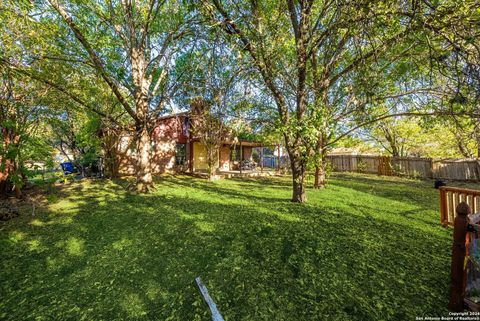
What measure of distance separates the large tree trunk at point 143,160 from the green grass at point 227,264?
254cm

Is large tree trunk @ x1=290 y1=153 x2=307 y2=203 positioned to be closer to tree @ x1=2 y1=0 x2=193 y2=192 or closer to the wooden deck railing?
the wooden deck railing

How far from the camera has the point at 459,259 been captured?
2.01 m

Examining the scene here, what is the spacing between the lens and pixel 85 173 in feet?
39.2

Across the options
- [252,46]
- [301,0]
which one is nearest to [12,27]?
[252,46]

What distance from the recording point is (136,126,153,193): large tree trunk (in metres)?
8.21

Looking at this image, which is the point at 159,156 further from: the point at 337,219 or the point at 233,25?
the point at 337,219

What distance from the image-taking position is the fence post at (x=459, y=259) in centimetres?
200

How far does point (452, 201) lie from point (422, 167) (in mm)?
11530

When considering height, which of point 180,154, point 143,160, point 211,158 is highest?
point 180,154

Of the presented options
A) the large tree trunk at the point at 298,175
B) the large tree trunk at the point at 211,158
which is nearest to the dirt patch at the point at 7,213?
A: the large tree trunk at the point at 298,175

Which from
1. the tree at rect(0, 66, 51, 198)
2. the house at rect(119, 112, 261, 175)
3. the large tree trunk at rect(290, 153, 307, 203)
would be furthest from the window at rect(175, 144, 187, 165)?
the large tree trunk at rect(290, 153, 307, 203)

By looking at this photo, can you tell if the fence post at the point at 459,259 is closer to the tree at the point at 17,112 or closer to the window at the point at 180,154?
the tree at the point at 17,112

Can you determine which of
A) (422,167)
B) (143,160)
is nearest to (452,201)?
(143,160)

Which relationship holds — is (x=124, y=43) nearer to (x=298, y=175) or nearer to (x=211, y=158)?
(x=211, y=158)
